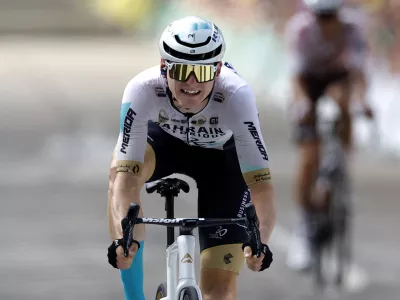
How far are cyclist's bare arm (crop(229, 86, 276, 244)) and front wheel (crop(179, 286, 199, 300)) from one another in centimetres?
54

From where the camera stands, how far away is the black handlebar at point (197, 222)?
237 inches

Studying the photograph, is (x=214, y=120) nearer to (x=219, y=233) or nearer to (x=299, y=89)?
(x=219, y=233)

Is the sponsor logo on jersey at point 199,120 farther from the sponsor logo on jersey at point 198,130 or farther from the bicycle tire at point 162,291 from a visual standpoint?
the bicycle tire at point 162,291

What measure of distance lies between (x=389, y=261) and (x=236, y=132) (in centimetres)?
684

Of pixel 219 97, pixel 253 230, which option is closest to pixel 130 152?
pixel 219 97

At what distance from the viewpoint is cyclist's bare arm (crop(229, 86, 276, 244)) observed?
666cm

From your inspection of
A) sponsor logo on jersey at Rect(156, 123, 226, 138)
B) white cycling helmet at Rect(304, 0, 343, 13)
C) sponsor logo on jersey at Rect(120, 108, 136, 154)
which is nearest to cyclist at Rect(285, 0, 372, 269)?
white cycling helmet at Rect(304, 0, 343, 13)

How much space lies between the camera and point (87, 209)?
1580 cm


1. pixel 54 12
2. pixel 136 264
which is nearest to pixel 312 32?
pixel 136 264

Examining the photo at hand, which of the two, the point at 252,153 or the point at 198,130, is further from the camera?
the point at 198,130

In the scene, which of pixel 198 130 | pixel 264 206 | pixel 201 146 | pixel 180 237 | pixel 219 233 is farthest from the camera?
pixel 201 146

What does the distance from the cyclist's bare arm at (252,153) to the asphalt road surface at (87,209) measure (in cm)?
487

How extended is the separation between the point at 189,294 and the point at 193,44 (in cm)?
108

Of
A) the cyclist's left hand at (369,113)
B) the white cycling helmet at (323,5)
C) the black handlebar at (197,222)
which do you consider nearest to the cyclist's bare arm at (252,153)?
the black handlebar at (197,222)
